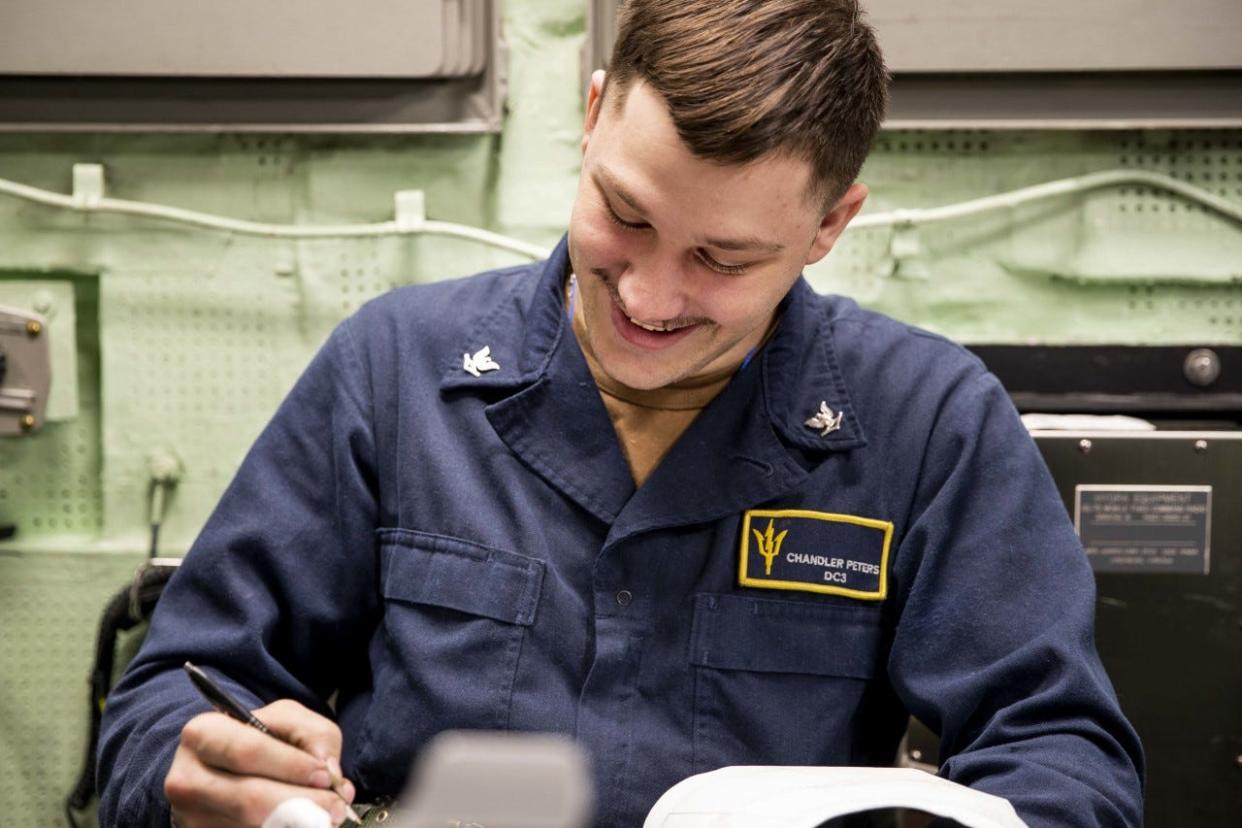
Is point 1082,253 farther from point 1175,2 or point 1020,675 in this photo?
point 1020,675

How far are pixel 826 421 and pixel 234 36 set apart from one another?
0.96 m

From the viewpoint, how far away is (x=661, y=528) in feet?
3.85

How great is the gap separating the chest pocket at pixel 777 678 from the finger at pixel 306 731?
0.36 m

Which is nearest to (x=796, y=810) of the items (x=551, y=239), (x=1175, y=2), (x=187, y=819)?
(x=187, y=819)

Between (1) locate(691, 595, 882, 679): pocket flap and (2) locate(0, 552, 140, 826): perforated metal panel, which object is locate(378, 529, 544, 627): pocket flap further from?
(2) locate(0, 552, 140, 826): perforated metal panel

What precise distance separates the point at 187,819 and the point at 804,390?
0.68 metres

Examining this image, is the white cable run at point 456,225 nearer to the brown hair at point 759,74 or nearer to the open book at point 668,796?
the brown hair at point 759,74

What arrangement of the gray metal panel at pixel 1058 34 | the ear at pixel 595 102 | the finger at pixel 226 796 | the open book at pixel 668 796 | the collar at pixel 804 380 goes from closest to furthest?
the open book at pixel 668 796
the finger at pixel 226 796
the ear at pixel 595 102
the collar at pixel 804 380
the gray metal panel at pixel 1058 34

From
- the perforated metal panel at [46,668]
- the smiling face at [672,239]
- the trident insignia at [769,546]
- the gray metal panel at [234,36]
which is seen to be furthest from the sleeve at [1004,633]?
the perforated metal panel at [46,668]

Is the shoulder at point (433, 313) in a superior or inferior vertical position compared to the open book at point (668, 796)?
superior

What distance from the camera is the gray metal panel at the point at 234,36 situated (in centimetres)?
165

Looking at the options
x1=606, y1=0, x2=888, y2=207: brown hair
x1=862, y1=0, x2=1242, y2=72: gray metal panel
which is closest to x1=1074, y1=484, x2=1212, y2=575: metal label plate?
x1=862, y1=0, x2=1242, y2=72: gray metal panel

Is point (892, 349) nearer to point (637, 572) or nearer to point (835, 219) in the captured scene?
point (835, 219)

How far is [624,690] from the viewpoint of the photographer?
3.82 ft
